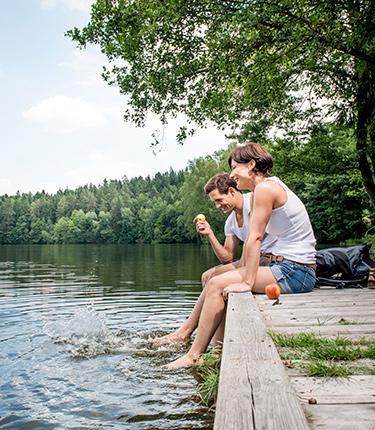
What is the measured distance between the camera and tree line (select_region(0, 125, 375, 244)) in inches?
685

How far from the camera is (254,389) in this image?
191 centimetres

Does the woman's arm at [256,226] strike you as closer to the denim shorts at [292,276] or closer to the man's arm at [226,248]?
the denim shorts at [292,276]

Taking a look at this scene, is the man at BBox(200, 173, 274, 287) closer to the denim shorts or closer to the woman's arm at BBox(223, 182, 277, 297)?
the denim shorts

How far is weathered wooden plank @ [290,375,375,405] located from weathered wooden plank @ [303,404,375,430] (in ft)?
0.20

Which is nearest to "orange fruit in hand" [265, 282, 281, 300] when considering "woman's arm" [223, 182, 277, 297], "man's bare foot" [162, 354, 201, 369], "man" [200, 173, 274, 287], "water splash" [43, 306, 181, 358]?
"woman's arm" [223, 182, 277, 297]

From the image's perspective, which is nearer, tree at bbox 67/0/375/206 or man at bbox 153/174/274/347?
man at bbox 153/174/274/347

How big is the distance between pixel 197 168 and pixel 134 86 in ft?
150

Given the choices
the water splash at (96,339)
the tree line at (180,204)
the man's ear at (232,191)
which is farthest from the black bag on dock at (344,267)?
the tree line at (180,204)

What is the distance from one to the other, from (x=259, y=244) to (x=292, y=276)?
0.71m

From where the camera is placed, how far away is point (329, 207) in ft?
136

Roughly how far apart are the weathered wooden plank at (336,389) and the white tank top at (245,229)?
2.73 meters

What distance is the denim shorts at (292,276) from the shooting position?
15.1 ft

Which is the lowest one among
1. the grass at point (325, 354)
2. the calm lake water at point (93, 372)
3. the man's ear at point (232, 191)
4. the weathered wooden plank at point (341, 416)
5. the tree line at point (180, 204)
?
the calm lake water at point (93, 372)

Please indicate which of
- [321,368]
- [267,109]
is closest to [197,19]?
[267,109]
